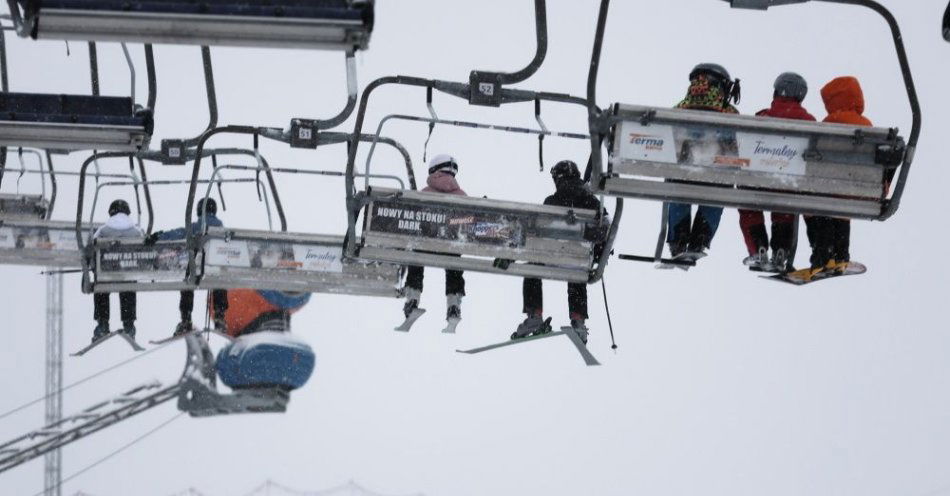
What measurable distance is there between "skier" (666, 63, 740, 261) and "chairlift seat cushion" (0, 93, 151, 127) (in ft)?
11.6

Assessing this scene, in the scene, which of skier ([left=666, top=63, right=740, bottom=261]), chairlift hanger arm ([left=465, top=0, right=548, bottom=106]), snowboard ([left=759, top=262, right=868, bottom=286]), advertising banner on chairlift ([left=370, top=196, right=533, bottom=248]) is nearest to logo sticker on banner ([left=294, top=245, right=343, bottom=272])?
advertising banner on chairlift ([left=370, top=196, right=533, bottom=248])

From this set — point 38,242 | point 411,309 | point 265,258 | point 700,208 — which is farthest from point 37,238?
point 700,208

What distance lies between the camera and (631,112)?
1156 cm

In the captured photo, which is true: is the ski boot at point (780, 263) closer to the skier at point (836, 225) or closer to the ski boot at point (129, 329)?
the skier at point (836, 225)

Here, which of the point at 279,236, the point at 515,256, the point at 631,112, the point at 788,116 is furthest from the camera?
the point at 279,236

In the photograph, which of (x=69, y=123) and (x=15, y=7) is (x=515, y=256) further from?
(x=15, y=7)

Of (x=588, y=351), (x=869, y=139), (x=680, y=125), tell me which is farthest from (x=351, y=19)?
(x=588, y=351)

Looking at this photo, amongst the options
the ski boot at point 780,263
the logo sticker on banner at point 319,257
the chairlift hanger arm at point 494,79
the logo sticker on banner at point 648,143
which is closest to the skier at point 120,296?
the logo sticker on banner at point 319,257

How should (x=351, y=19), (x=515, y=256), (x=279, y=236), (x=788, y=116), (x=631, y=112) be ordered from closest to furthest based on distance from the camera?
(x=351, y=19)
(x=631, y=112)
(x=788, y=116)
(x=515, y=256)
(x=279, y=236)

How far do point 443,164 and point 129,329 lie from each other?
4.87m

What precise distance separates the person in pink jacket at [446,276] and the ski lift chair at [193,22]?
5.32 meters

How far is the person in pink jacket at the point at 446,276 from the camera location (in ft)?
49.8

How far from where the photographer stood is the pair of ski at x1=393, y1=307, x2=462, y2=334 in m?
15.0

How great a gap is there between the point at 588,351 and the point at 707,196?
123 inches
